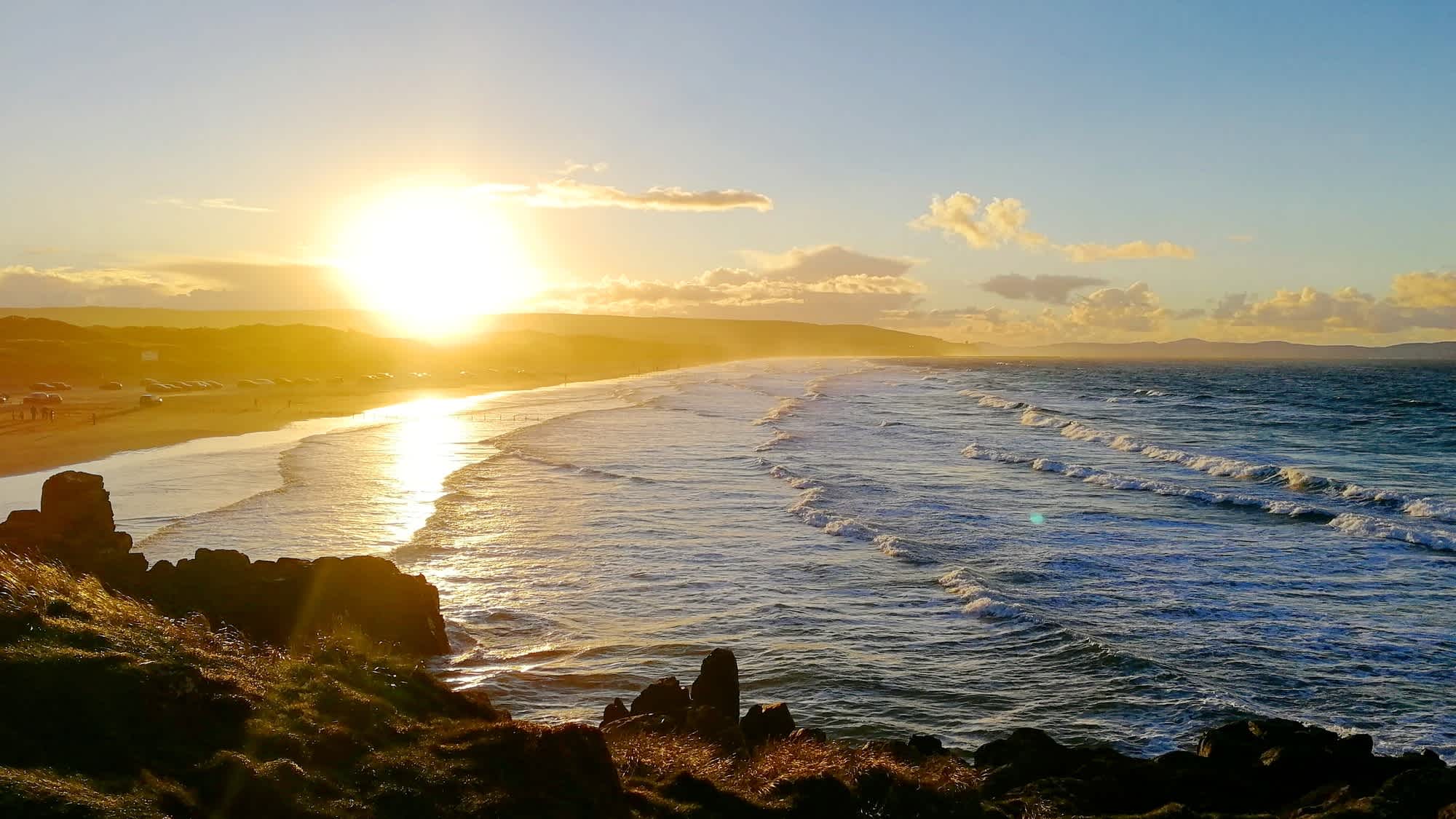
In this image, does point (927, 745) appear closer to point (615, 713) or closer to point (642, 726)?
point (642, 726)

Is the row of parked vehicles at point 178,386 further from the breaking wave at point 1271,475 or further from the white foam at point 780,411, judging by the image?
the breaking wave at point 1271,475

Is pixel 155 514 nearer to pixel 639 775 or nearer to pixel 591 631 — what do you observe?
pixel 591 631

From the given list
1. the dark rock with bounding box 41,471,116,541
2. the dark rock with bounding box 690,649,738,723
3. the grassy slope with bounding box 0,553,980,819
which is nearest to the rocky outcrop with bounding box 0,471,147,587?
the dark rock with bounding box 41,471,116,541

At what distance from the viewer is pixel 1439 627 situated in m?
19.7

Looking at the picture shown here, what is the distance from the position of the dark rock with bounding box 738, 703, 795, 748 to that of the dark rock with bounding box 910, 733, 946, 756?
1.65 metres

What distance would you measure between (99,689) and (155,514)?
24710 millimetres

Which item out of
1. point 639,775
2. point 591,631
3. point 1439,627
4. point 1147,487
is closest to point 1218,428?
point 1147,487

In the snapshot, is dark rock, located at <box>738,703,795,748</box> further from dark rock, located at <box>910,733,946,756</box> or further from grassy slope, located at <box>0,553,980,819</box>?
dark rock, located at <box>910,733,946,756</box>

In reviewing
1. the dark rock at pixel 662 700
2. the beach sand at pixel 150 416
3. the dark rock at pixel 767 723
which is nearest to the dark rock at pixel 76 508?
the dark rock at pixel 662 700

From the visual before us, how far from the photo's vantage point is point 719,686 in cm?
1407

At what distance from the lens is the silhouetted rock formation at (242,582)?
16344 mm

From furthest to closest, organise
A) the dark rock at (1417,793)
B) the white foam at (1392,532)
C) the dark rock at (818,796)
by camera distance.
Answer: the white foam at (1392,532) < the dark rock at (818,796) < the dark rock at (1417,793)

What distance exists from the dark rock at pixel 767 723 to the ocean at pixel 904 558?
190 centimetres

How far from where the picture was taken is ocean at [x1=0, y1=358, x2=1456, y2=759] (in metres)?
16.4
